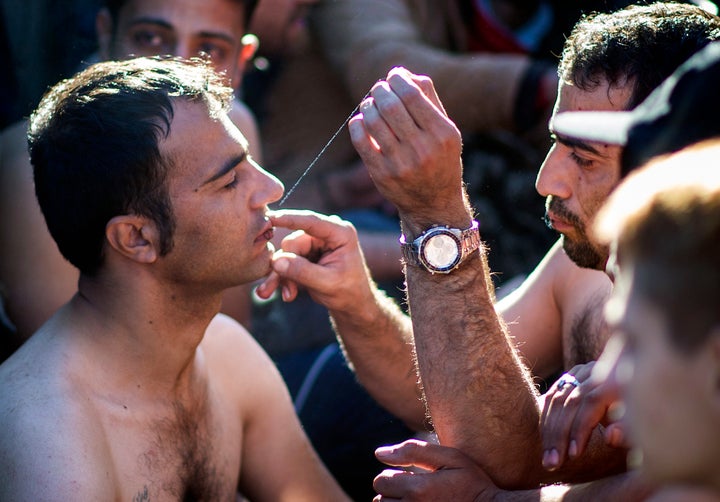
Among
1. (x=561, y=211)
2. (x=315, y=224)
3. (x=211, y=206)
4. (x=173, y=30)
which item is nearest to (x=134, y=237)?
(x=211, y=206)

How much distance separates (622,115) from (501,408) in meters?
0.93

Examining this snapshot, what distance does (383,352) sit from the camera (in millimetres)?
3043

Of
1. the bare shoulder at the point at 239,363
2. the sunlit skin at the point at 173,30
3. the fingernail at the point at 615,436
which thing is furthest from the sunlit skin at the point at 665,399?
the sunlit skin at the point at 173,30

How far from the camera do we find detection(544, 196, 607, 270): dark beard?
2619 mm

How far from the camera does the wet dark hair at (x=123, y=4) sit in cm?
424

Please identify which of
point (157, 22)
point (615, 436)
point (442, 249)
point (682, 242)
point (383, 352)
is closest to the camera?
point (682, 242)

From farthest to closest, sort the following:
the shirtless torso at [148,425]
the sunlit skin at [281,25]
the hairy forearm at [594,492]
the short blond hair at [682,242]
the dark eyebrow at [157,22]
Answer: the sunlit skin at [281,25] < the dark eyebrow at [157,22] < the shirtless torso at [148,425] < the hairy forearm at [594,492] < the short blond hair at [682,242]

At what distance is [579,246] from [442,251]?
492mm

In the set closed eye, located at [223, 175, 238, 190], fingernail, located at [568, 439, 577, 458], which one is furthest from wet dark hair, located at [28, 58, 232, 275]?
fingernail, located at [568, 439, 577, 458]

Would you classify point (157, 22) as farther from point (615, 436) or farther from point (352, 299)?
point (615, 436)

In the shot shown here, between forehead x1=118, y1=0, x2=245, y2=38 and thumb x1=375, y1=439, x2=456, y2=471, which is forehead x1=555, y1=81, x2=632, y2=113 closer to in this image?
thumb x1=375, y1=439, x2=456, y2=471

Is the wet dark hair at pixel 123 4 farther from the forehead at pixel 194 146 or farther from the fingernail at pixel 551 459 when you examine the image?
the fingernail at pixel 551 459

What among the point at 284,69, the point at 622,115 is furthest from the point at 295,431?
the point at 284,69

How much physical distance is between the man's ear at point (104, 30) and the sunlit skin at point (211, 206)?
1775 millimetres
